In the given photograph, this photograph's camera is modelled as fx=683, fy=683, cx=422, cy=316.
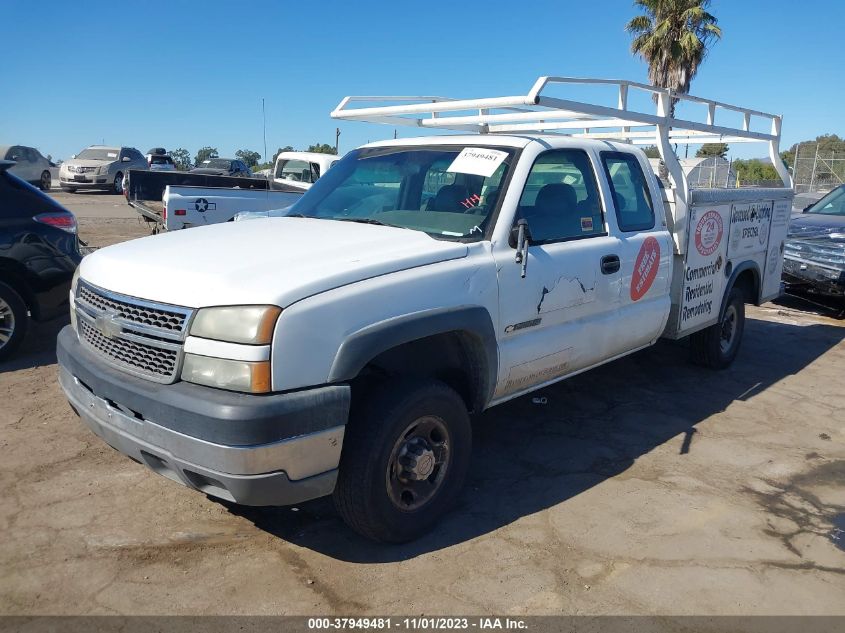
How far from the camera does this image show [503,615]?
2.81m

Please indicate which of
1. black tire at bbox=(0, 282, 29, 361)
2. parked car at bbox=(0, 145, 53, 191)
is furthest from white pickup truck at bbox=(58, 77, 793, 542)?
parked car at bbox=(0, 145, 53, 191)

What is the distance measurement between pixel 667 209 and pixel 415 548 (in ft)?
10.5

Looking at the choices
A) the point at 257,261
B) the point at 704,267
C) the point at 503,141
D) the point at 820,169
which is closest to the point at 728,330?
the point at 704,267

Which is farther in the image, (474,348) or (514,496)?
(514,496)

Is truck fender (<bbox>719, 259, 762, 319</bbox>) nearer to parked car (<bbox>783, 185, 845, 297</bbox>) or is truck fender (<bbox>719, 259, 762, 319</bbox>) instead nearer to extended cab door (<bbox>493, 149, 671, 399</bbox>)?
extended cab door (<bbox>493, 149, 671, 399</bbox>)

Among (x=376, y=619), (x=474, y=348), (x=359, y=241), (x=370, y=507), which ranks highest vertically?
(x=359, y=241)

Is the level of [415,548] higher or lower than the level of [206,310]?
lower

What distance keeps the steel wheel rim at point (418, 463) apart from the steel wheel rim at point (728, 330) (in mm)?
3829

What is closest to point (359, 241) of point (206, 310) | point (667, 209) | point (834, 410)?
point (206, 310)

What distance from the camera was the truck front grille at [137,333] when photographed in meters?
2.79

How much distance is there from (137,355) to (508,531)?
1.96m

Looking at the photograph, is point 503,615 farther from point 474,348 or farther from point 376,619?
point 474,348

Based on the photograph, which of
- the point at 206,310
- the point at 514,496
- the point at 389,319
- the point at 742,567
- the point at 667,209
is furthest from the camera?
the point at 667,209

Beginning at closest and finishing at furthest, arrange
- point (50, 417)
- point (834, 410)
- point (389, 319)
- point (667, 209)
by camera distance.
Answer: point (389, 319), point (50, 417), point (667, 209), point (834, 410)
